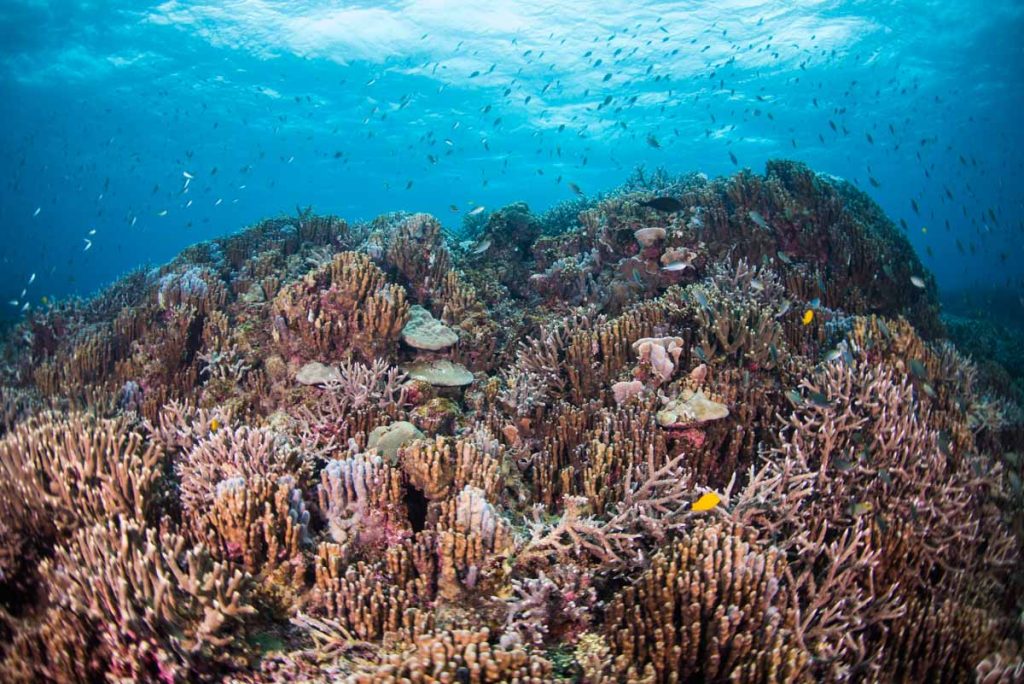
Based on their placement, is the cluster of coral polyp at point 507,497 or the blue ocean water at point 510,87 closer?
the cluster of coral polyp at point 507,497

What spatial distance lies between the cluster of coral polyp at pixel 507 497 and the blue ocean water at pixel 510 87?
7699mm

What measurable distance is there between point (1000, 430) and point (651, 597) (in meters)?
6.10

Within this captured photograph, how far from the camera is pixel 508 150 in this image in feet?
177

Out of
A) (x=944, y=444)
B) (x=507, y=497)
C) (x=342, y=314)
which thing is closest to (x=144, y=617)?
(x=507, y=497)

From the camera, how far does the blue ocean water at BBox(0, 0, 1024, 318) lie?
2606 cm

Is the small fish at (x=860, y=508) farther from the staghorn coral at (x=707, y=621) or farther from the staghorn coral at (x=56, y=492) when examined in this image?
the staghorn coral at (x=56, y=492)

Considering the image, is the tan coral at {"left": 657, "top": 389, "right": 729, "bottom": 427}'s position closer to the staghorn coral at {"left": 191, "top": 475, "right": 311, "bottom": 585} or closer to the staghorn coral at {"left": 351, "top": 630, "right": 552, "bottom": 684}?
the staghorn coral at {"left": 351, "top": 630, "right": 552, "bottom": 684}

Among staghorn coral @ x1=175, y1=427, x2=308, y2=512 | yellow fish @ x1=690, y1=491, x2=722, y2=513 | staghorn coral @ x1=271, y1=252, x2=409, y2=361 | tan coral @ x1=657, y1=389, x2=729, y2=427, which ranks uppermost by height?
staghorn coral @ x1=271, y1=252, x2=409, y2=361

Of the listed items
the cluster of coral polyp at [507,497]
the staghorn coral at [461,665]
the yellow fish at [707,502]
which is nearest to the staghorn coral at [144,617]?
the cluster of coral polyp at [507,497]

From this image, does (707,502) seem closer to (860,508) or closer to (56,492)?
(860,508)

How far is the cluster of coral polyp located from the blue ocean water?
7.70 meters

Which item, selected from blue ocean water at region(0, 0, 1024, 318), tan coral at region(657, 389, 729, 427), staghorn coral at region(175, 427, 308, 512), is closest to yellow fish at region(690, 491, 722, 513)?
tan coral at region(657, 389, 729, 427)

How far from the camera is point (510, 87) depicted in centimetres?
3678

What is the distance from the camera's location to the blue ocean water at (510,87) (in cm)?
2606
